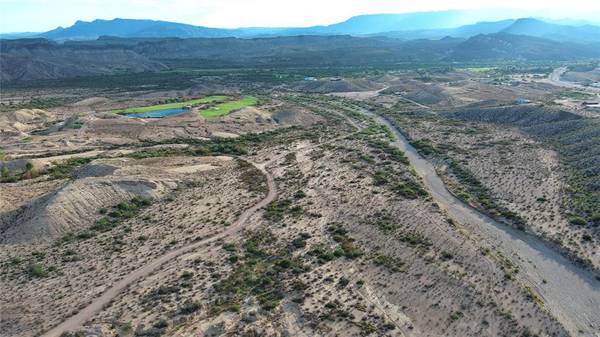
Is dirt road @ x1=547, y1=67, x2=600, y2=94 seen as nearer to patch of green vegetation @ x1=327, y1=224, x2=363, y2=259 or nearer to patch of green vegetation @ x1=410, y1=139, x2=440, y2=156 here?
patch of green vegetation @ x1=410, y1=139, x2=440, y2=156

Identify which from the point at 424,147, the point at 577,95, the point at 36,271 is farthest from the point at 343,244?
the point at 577,95

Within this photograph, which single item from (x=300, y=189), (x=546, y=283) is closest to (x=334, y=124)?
(x=300, y=189)

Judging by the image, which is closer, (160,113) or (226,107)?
(160,113)

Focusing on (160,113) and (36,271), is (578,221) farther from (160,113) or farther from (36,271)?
(160,113)

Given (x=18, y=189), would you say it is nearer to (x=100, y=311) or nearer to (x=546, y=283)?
(x=100, y=311)

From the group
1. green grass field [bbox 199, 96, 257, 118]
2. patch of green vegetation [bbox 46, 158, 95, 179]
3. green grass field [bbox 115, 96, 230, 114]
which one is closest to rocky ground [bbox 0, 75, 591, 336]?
patch of green vegetation [bbox 46, 158, 95, 179]
